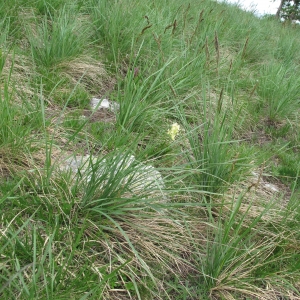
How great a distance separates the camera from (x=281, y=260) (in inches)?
81.1

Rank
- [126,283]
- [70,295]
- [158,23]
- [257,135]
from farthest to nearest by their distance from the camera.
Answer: [158,23] → [257,135] → [126,283] → [70,295]

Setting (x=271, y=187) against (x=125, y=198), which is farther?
(x=271, y=187)

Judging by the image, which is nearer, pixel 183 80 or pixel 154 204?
pixel 154 204

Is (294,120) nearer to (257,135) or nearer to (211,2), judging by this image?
(257,135)

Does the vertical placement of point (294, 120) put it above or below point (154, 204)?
above

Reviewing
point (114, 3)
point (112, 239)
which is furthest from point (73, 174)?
point (114, 3)

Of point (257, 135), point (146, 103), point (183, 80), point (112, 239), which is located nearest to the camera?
point (112, 239)

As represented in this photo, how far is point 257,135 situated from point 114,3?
2.21 meters

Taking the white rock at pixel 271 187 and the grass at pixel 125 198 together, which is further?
the white rock at pixel 271 187

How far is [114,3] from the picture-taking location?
4270 millimetres

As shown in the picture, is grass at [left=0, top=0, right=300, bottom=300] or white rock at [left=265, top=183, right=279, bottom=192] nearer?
grass at [left=0, top=0, right=300, bottom=300]

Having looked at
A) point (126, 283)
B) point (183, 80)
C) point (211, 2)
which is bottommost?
point (126, 283)

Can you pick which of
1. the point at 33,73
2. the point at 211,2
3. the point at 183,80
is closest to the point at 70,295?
the point at 33,73

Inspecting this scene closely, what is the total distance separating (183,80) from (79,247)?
1.96m
